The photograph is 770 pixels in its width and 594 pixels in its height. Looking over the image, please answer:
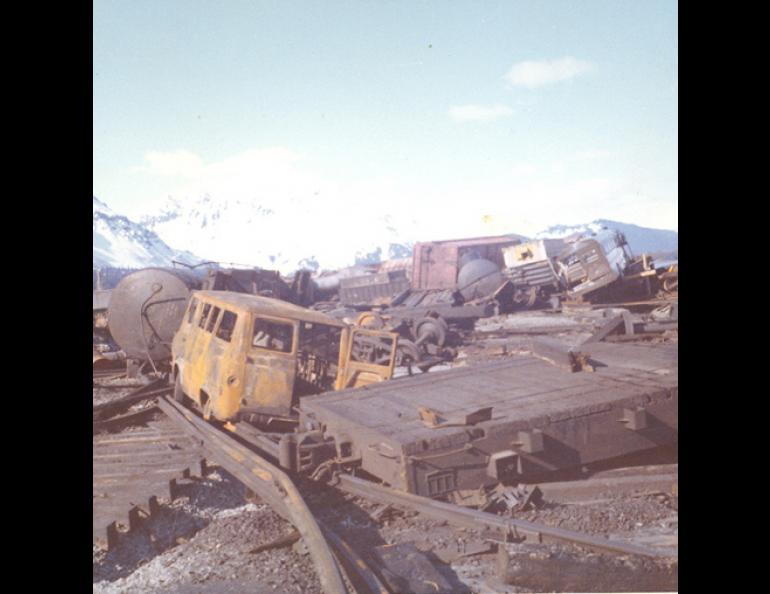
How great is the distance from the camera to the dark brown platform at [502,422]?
439 cm

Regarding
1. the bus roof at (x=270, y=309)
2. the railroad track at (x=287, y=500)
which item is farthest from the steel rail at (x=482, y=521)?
the bus roof at (x=270, y=309)

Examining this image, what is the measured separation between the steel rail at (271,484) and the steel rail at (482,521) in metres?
0.63

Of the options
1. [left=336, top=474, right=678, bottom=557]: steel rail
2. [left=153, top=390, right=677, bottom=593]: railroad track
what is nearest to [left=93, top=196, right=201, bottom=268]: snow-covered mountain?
[left=153, top=390, right=677, bottom=593]: railroad track

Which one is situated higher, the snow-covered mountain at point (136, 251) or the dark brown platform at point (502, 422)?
the snow-covered mountain at point (136, 251)

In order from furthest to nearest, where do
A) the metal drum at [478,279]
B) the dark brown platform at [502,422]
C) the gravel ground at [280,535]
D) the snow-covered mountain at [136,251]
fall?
the metal drum at [478,279], the snow-covered mountain at [136,251], the dark brown platform at [502,422], the gravel ground at [280,535]

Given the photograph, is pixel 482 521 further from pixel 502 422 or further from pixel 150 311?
pixel 150 311

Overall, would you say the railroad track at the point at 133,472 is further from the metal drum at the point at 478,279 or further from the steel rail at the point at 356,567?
the metal drum at the point at 478,279

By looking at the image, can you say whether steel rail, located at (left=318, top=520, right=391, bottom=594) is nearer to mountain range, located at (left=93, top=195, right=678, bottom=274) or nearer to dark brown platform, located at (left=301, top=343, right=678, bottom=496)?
dark brown platform, located at (left=301, top=343, right=678, bottom=496)

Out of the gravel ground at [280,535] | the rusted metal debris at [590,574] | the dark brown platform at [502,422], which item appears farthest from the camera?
the dark brown platform at [502,422]

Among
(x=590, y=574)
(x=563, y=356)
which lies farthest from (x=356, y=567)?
(x=563, y=356)

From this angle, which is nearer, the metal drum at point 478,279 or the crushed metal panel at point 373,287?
the metal drum at point 478,279

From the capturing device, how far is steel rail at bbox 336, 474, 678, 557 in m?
3.53

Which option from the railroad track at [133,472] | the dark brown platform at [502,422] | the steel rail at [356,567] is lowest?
the railroad track at [133,472]
